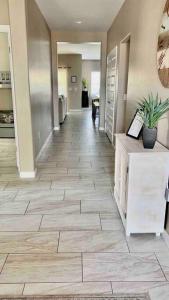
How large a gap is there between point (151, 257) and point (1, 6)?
11.0 ft

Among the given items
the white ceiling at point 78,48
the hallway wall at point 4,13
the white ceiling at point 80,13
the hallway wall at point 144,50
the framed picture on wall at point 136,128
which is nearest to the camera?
the hallway wall at point 144,50

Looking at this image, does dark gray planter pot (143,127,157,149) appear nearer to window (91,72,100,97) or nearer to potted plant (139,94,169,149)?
potted plant (139,94,169,149)

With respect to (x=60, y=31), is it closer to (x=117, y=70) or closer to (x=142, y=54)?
(x=117, y=70)

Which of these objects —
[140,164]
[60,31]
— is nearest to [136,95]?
[140,164]

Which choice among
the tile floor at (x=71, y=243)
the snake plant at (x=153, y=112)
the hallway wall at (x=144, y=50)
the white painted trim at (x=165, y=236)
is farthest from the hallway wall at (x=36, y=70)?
the white painted trim at (x=165, y=236)

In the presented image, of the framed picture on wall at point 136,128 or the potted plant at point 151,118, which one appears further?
the framed picture on wall at point 136,128

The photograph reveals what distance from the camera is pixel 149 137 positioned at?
207 centimetres

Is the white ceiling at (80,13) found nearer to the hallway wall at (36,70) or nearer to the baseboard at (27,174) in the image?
the hallway wall at (36,70)

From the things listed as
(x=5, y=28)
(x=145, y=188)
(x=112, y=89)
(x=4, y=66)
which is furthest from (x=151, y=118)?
(x=4, y=66)

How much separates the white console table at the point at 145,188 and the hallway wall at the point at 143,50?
269 millimetres

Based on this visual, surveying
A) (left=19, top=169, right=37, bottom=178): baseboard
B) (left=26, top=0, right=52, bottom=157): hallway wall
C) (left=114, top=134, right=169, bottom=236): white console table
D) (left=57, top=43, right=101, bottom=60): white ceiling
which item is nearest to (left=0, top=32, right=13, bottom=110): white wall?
(left=26, top=0, right=52, bottom=157): hallway wall

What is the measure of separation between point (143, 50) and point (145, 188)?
1.79 m

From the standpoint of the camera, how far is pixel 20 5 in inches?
117

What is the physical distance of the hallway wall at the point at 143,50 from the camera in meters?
2.34
